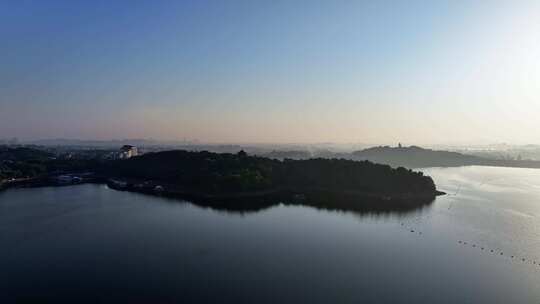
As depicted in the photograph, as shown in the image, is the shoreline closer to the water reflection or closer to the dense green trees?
the water reflection

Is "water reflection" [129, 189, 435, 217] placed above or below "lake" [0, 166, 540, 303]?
above

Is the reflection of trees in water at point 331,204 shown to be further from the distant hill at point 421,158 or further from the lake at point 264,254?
the distant hill at point 421,158

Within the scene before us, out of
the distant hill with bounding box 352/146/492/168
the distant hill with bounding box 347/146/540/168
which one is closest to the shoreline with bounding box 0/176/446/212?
the distant hill with bounding box 347/146/540/168

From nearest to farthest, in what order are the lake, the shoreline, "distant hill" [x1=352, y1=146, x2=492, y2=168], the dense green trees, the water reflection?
the lake
the water reflection
the shoreline
the dense green trees
"distant hill" [x1=352, y1=146, x2=492, y2=168]

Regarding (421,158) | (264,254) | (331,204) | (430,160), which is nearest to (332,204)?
(331,204)

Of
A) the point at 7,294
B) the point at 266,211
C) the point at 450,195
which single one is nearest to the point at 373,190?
the point at 450,195

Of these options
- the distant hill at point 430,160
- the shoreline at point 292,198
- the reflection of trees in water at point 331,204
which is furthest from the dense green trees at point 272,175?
the distant hill at point 430,160

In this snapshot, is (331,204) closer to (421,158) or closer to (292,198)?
(292,198)

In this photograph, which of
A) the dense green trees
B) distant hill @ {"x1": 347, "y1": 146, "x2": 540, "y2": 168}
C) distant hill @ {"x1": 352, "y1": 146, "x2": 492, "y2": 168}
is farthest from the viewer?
distant hill @ {"x1": 352, "y1": 146, "x2": 492, "y2": 168}

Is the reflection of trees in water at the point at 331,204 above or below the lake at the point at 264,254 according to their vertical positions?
above

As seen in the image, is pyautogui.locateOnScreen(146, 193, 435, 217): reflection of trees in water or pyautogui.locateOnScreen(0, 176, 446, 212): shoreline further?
pyautogui.locateOnScreen(0, 176, 446, 212): shoreline
